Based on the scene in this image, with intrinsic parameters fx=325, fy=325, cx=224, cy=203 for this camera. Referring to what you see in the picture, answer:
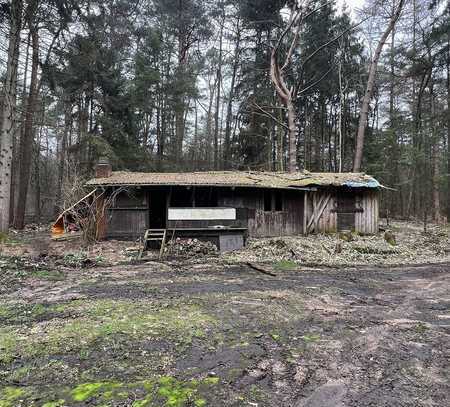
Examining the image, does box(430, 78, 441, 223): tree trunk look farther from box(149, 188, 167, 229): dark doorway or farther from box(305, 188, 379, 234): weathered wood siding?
box(149, 188, 167, 229): dark doorway

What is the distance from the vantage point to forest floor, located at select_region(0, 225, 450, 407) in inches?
139

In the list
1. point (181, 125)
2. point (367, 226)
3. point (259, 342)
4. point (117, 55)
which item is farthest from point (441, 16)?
point (259, 342)

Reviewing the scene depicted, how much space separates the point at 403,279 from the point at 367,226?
23.9 feet

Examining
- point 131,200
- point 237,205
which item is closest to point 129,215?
point 131,200

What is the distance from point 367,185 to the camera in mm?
15523

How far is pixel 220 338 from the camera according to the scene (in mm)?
5000

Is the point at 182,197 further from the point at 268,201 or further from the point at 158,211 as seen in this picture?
the point at 268,201

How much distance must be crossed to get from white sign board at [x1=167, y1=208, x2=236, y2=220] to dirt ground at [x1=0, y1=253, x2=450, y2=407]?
5517 mm

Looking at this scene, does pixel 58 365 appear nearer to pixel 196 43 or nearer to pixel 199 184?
pixel 199 184

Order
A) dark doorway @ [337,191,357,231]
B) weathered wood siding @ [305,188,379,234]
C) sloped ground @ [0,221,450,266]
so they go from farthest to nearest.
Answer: dark doorway @ [337,191,357,231] < weathered wood siding @ [305,188,379,234] < sloped ground @ [0,221,450,266]

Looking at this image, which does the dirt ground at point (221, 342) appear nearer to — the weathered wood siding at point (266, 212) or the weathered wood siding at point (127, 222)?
the weathered wood siding at point (127, 222)

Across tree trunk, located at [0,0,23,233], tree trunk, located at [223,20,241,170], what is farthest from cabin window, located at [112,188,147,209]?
tree trunk, located at [223,20,241,170]

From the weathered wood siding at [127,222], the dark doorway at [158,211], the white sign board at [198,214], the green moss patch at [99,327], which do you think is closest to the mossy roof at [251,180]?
the white sign board at [198,214]

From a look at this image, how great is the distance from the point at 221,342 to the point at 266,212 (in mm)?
10931
